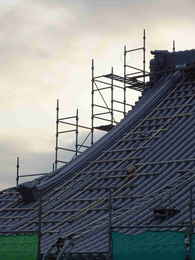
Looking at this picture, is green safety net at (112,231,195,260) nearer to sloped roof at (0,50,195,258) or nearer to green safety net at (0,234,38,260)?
sloped roof at (0,50,195,258)

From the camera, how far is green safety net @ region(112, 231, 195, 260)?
2180 centimetres

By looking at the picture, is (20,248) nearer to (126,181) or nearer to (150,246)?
(150,246)

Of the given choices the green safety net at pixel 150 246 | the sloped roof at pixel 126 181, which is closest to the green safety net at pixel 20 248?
the sloped roof at pixel 126 181

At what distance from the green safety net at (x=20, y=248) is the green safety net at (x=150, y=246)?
10.4 ft

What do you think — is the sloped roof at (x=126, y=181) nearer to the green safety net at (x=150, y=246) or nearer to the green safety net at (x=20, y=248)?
the green safety net at (x=20, y=248)

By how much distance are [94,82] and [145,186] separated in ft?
44.0

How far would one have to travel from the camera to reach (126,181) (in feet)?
107

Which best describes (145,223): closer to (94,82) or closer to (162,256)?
(162,256)

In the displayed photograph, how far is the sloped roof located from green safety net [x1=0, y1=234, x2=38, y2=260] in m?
1.35

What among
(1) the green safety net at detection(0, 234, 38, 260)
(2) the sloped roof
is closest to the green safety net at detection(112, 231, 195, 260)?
(2) the sloped roof

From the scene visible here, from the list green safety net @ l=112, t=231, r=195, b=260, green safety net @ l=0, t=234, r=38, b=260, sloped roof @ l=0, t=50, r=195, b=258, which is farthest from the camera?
sloped roof @ l=0, t=50, r=195, b=258

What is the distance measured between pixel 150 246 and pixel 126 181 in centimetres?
1013

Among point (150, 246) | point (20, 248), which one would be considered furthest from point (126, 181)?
point (150, 246)

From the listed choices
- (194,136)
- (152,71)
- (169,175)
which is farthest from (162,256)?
(152,71)
